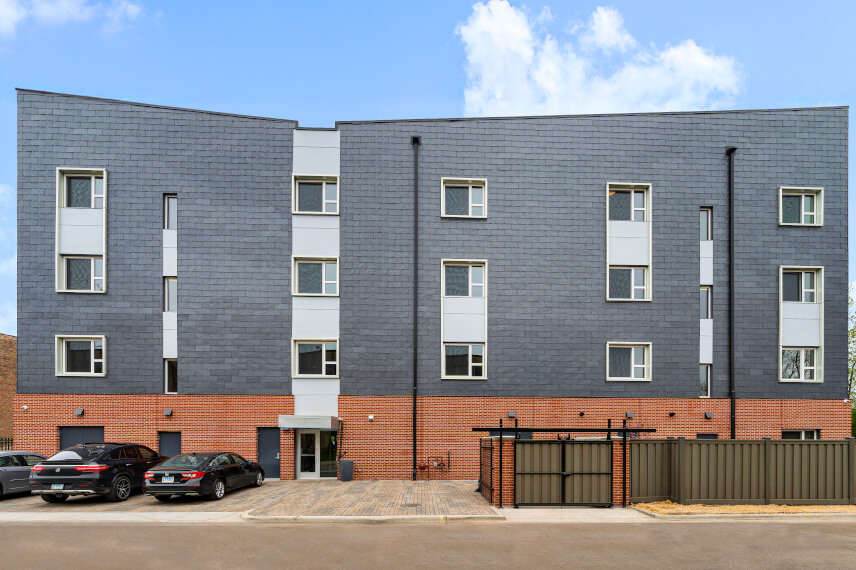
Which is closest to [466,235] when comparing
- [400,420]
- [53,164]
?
[400,420]

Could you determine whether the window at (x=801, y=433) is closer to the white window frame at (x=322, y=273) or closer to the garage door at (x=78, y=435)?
the white window frame at (x=322, y=273)

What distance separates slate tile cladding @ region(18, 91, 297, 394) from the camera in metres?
21.0

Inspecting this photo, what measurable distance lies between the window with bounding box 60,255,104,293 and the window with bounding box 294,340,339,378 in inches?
301

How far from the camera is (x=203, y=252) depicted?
2119cm

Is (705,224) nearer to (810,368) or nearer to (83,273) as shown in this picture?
(810,368)

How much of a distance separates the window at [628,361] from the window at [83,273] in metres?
19.0

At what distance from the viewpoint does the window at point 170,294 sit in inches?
836

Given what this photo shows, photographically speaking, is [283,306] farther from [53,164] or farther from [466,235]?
[53,164]

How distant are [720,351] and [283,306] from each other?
16.3 m

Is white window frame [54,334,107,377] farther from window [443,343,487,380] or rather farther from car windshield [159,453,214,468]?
window [443,343,487,380]

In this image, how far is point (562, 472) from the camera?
14.5 meters

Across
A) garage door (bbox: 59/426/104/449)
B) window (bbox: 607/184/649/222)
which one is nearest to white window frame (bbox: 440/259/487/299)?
window (bbox: 607/184/649/222)

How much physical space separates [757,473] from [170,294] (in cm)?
1957

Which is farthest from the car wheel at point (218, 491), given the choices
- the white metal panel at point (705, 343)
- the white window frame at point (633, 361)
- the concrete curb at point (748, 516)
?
the white metal panel at point (705, 343)
